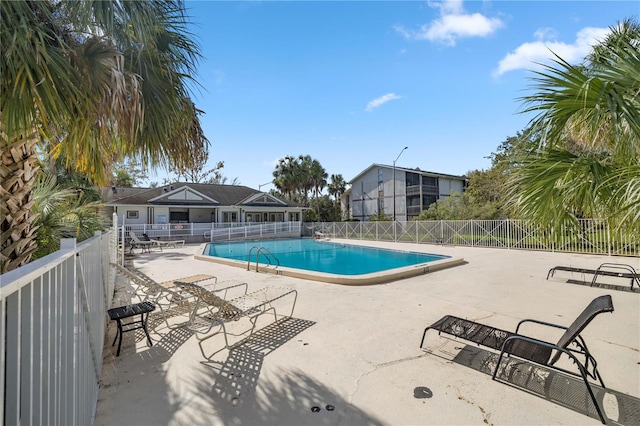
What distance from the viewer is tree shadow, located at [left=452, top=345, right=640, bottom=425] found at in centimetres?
279

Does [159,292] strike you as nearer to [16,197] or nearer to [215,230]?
[16,197]

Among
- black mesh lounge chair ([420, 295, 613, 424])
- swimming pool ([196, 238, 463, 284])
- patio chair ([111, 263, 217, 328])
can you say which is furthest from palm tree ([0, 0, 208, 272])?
swimming pool ([196, 238, 463, 284])

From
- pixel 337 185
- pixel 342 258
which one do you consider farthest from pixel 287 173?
pixel 342 258

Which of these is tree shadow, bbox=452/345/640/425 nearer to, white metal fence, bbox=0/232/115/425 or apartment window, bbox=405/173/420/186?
white metal fence, bbox=0/232/115/425

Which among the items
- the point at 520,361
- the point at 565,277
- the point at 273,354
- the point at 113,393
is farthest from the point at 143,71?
the point at 565,277

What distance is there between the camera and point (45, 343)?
146cm

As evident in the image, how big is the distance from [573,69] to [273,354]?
182 inches

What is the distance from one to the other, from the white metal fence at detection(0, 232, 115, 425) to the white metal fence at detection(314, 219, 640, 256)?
11.9 m

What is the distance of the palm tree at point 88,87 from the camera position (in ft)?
7.42

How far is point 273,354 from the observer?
13.0 ft

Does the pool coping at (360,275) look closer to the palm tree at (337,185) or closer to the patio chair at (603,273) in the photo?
the patio chair at (603,273)

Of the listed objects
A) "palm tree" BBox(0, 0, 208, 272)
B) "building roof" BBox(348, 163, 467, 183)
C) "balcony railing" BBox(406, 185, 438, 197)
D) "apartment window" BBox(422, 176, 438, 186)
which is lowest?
"palm tree" BBox(0, 0, 208, 272)

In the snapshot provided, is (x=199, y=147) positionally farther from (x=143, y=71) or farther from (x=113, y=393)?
(x=113, y=393)

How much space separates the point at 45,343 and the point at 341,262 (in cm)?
1457
